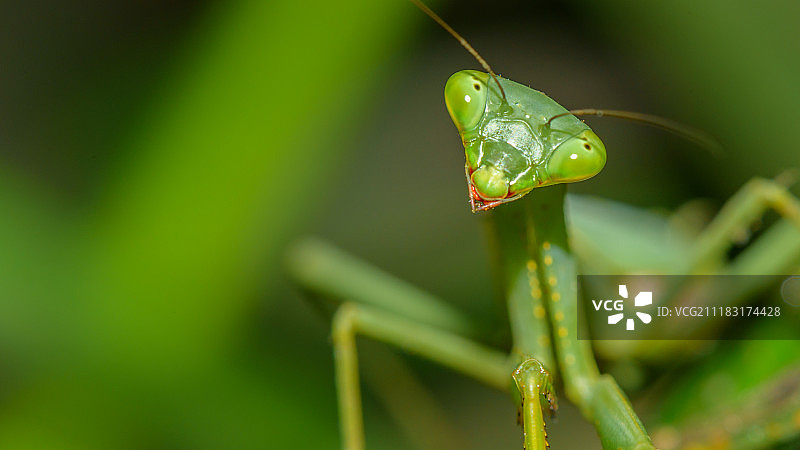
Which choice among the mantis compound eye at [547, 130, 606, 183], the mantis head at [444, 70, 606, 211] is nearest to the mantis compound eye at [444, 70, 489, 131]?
the mantis head at [444, 70, 606, 211]

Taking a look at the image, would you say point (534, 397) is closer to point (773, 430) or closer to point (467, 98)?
point (773, 430)

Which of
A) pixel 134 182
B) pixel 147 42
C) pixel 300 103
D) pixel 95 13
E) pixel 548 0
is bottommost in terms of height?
pixel 134 182

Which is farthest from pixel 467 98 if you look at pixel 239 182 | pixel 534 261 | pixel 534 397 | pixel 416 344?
pixel 239 182

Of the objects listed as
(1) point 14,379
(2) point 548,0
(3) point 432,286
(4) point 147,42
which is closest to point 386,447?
(3) point 432,286

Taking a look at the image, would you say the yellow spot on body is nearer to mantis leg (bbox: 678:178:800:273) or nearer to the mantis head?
the mantis head

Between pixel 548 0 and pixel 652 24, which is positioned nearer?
pixel 652 24

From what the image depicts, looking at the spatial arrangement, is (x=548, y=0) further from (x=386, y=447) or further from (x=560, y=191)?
(x=386, y=447)

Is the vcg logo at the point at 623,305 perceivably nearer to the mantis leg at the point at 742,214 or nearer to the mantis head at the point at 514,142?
the mantis leg at the point at 742,214
